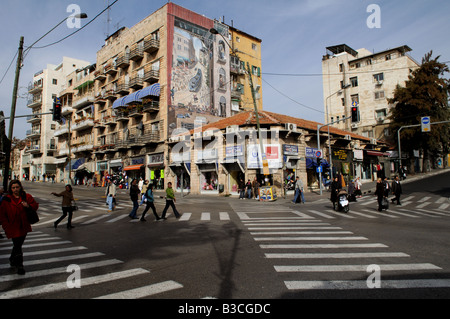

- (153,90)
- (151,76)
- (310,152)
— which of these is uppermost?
(151,76)

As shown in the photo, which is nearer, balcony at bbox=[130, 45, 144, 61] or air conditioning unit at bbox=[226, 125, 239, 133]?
air conditioning unit at bbox=[226, 125, 239, 133]

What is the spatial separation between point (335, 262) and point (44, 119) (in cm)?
6749

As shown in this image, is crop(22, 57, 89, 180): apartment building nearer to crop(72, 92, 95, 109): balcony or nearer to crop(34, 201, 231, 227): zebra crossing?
crop(72, 92, 95, 109): balcony

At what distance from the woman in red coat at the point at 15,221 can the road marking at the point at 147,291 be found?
7.82 ft

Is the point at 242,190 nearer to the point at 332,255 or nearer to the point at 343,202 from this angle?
the point at 343,202

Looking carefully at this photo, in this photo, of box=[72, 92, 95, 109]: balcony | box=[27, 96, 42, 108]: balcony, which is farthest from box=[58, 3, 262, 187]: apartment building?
box=[27, 96, 42, 108]: balcony

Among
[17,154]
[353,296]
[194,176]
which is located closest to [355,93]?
[194,176]

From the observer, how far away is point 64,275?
16.2 ft

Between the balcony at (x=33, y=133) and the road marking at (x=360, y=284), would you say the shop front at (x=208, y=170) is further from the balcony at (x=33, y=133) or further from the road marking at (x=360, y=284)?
the balcony at (x=33, y=133)

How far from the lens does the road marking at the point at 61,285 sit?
4098mm

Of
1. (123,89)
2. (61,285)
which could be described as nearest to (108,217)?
(61,285)

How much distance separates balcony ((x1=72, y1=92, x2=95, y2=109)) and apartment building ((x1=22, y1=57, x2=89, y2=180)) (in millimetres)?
10364

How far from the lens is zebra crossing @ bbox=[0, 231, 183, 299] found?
4137 millimetres

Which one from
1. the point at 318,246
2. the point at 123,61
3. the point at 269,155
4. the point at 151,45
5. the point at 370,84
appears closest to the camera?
the point at 318,246
